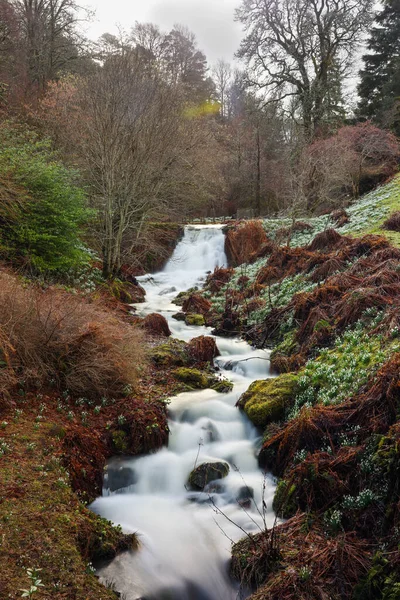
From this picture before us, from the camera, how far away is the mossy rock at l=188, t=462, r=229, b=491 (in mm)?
5465

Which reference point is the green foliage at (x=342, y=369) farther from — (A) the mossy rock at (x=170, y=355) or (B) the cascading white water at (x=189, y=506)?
(A) the mossy rock at (x=170, y=355)

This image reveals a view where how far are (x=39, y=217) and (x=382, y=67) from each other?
29078 mm

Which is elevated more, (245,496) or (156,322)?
(156,322)

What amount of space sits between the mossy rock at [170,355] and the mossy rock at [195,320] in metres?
2.72

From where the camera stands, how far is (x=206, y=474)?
554 cm

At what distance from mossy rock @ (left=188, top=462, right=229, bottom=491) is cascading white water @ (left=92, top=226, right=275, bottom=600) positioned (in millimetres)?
88

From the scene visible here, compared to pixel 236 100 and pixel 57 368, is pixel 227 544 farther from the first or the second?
pixel 236 100

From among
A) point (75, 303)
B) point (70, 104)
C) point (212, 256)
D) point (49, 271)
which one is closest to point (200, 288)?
point (212, 256)

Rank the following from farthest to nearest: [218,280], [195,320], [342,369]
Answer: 1. [218,280]
2. [195,320]
3. [342,369]

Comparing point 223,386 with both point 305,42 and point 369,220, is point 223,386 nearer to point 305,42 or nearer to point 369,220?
point 369,220

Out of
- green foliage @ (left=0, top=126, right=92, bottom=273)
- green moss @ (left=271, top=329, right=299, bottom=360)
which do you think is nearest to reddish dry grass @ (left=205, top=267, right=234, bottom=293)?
green foliage @ (left=0, top=126, right=92, bottom=273)

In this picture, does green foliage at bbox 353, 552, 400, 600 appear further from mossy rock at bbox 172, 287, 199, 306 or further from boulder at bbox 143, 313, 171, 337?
mossy rock at bbox 172, 287, 199, 306

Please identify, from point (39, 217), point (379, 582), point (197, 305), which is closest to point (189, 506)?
point (379, 582)

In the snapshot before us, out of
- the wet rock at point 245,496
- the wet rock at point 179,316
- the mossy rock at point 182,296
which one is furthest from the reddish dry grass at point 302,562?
the mossy rock at point 182,296
